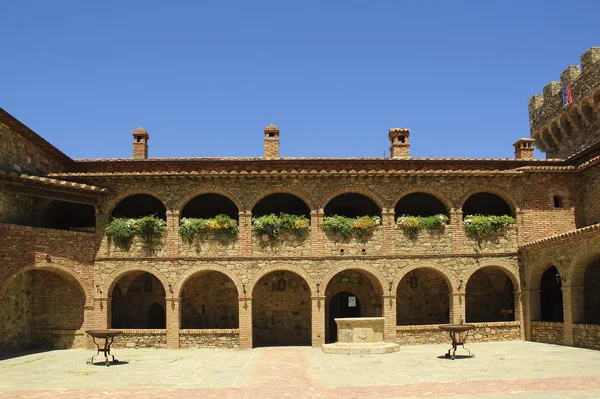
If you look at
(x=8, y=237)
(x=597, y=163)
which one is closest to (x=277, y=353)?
(x=8, y=237)

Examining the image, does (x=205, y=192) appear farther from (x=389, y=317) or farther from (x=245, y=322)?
(x=389, y=317)

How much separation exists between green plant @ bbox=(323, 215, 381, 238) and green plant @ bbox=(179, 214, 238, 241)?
3.66 meters

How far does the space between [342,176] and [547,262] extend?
8.24 metres

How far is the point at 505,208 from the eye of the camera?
2405 centimetres

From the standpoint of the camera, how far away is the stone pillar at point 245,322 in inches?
835

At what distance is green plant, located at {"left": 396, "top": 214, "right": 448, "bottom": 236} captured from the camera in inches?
866

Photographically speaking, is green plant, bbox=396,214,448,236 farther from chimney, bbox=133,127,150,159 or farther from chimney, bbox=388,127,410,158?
chimney, bbox=133,127,150,159

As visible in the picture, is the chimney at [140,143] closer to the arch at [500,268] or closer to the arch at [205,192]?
the arch at [205,192]

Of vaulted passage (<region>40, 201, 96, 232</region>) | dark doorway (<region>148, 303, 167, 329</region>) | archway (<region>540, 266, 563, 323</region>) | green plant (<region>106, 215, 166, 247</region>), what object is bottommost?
dark doorway (<region>148, 303, 167, 329</region>)

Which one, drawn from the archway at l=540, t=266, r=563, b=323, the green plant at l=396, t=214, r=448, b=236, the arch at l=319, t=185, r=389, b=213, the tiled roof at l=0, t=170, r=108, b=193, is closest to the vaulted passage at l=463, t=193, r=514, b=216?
the green plant at l=396, t=214, r=448, b=236

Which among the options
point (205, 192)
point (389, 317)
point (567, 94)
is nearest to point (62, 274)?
point (205, 192)

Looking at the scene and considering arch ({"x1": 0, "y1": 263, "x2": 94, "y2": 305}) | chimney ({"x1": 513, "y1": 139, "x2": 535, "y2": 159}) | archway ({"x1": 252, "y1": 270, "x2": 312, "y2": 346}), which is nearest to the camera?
arch ({"x1": 0, "y1": 263, "x2": 94, "y2": 305})

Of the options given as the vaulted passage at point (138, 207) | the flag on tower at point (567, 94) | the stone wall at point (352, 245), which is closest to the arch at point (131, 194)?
the vaulted passage at point (138, 207)

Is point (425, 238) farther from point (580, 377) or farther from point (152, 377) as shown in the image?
point (152, 377)
